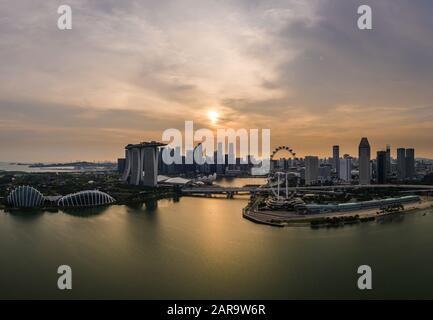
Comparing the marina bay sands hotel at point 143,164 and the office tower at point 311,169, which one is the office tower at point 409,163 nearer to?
the office tower at point 311,169

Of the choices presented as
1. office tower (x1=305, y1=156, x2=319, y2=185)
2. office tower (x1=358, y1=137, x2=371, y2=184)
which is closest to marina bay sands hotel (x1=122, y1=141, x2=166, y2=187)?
office tower (x1=305, y1=156, x2=319, y2=185)

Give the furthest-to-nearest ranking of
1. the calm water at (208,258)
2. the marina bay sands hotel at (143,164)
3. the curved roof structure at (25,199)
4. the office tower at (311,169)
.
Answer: the office tower at (311,169), the marina bay sands hotel at (143,164), the curved roof structure at (25,199), the calm water at (208,258)

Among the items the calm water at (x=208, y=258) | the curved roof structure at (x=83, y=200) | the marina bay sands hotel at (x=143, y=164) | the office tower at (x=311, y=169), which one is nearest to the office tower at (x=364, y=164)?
the office tower at (x=311, y=169)

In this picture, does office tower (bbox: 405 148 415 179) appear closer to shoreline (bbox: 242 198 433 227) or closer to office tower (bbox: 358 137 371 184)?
office tower (bbox: 358 137 371 184)

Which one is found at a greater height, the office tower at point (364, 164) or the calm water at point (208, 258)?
the office tower at point (364, 164)
